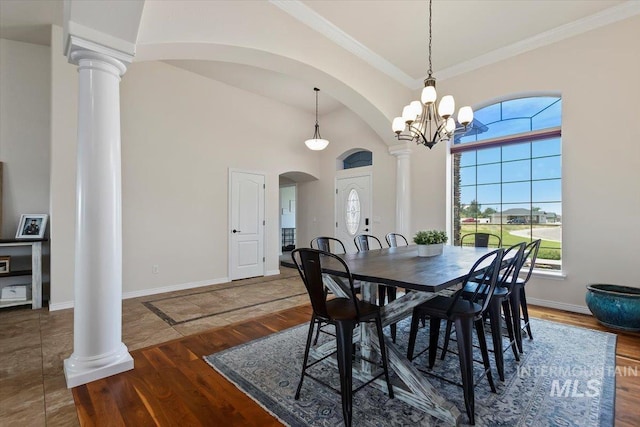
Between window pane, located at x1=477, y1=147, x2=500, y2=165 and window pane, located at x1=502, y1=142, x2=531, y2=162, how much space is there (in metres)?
0.09

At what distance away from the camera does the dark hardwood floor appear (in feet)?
5.74

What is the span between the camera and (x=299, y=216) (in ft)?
25.2

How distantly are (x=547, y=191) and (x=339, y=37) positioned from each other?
3.50 meters

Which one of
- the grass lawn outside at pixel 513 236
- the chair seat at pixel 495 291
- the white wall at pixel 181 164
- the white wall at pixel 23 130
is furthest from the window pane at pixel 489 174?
the white wall at pixel 23 130

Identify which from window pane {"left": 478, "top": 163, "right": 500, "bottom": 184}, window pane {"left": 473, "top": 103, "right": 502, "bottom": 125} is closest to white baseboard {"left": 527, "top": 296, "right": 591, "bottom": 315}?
window pane {"left": 478, "top": 163, "right": 500, "bottom": 184}

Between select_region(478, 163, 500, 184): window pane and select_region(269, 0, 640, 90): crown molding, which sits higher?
select_region(269, 0, 640, 90): crown molding

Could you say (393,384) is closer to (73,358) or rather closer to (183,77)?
(73,358)

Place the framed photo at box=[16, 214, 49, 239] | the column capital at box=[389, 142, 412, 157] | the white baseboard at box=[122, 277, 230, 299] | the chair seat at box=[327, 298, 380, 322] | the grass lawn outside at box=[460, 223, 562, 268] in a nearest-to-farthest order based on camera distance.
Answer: the chair seat at box=[327, 298, 380, 322], the framed photo at box=[16, 214, 49, 239], the grass lawn outside at box=[460, 223, 562, 268], the white baseboard at box=[122, 277, 230, 299], the column capital at box=[389, 142, 412, 157]

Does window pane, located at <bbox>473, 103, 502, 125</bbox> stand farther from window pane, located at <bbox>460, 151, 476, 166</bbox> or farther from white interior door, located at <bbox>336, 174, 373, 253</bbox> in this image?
white interior door, located at <bbox>336, 174, 373, 253</bbox>

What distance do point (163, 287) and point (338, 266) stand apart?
146 inches

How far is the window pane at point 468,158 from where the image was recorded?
4766 mm

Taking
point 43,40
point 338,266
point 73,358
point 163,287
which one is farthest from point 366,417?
point 43,40

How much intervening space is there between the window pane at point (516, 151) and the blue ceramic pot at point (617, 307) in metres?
1.95

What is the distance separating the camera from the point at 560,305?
12.5 feet
